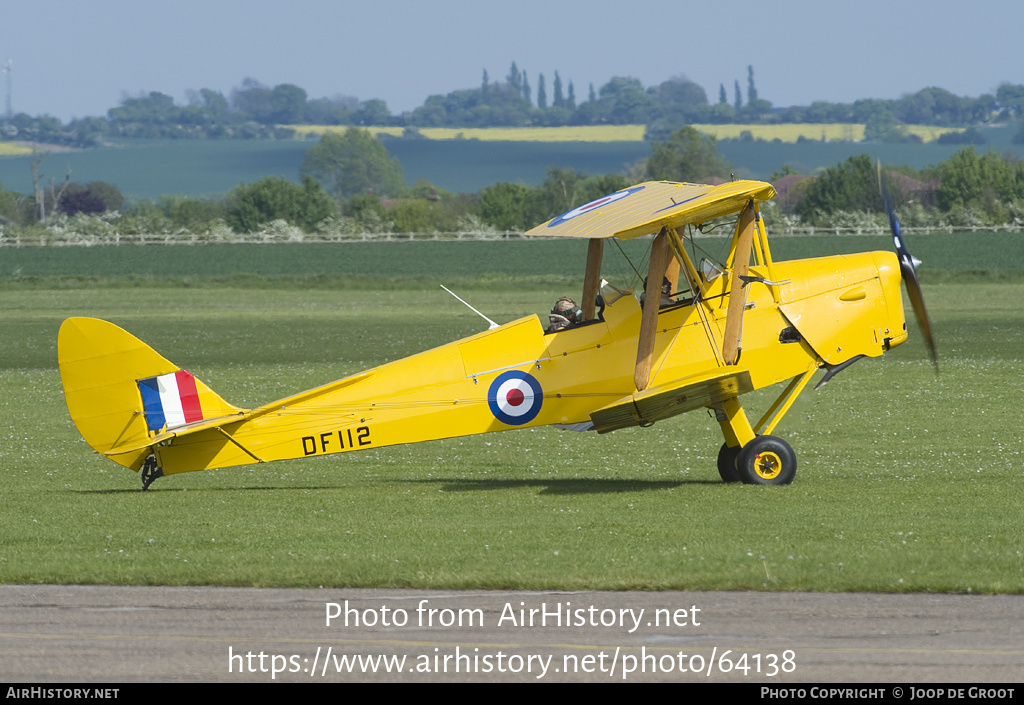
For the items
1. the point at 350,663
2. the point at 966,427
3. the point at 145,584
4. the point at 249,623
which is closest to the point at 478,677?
the point at 350,663

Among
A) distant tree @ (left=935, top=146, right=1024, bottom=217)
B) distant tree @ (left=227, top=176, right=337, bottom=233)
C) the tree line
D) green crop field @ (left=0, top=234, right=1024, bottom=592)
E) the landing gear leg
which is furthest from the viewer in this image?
distant tree @ (left=227, top=176, right=337, bottom=233)

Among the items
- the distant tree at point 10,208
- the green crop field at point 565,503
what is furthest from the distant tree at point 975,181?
the distant tree at point 10,208

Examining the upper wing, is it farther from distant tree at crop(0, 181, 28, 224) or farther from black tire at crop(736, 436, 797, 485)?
distant tree at crop(0, 181, 28, 224)

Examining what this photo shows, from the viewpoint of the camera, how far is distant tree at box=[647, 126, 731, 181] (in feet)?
454

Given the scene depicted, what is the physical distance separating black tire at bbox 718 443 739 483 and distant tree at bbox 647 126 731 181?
123205mm

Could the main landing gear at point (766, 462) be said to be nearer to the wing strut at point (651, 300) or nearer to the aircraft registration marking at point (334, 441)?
the wing strut at point (651, 300)

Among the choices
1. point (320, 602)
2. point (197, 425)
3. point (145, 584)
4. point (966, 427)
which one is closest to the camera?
point (320, 602)

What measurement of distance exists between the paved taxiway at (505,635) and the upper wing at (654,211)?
439 cm

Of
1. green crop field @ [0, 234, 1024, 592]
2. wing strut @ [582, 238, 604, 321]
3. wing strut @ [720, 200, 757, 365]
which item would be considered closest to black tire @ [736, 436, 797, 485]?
green crop field @ [0, 234, 1024, 592]

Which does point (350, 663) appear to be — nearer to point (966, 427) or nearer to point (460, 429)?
point (460, 429)

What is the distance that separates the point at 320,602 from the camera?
8.90 m

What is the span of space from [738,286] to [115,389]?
20.7 ft

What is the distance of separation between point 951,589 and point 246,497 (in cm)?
744

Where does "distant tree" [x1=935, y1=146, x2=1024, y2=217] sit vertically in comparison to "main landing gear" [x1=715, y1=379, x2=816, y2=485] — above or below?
below
